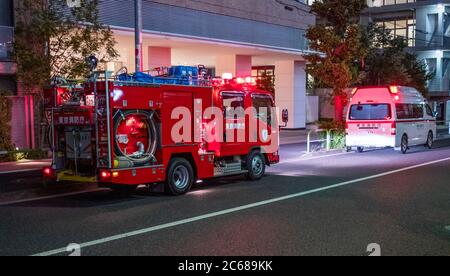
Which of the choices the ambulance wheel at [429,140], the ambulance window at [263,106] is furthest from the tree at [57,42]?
the ambulance wheel at [429,140]

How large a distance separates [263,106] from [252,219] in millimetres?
5666

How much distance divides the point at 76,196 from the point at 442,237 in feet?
24.3

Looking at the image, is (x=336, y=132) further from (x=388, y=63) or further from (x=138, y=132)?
(x=388, y=63)

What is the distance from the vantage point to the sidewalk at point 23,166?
49.8 feet

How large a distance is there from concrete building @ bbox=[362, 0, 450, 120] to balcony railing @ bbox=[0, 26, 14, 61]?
3755cm

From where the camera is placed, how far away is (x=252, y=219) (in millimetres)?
8656

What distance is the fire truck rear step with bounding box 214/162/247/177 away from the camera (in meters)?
12.6

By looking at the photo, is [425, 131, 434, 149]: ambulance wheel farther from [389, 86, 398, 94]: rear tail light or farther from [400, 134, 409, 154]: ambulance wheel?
[389, 86, 398, 94]: rear tail light

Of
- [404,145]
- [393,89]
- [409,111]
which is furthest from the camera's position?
[409,111]

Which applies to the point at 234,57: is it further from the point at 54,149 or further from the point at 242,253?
the point at 242,253

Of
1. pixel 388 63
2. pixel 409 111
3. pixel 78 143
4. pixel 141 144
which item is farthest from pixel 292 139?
pixel 78 143

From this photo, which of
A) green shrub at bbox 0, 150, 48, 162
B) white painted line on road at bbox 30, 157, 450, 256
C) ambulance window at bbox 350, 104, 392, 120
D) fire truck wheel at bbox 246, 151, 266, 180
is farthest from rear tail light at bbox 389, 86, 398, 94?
green shrub at bbox 0, 150, 48, 162

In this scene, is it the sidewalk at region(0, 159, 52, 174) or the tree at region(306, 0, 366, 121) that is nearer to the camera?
the sidewalk at region(0, 159, 52, 174)

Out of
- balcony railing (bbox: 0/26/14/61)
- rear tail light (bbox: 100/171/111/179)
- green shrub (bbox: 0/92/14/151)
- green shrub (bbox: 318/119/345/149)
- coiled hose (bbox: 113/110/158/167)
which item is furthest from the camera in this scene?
green shrub (bbox: 318/119/345/149)
